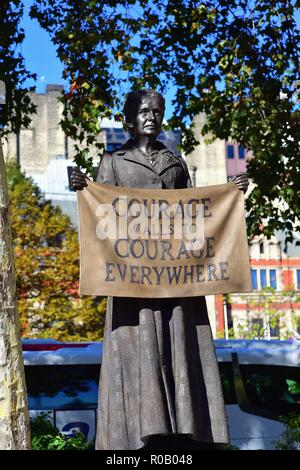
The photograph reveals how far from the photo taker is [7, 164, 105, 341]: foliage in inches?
1462

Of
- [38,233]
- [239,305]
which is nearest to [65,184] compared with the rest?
[239,305]

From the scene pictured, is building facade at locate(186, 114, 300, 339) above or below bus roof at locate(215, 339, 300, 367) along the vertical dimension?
above

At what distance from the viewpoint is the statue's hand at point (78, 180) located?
6.00 metres

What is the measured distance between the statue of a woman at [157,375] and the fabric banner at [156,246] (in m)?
0.13

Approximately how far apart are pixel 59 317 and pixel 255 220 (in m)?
22.5

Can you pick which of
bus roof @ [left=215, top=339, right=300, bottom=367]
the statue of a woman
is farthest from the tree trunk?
bus roof @ [left=215, top=339, right=300, bottom=367]

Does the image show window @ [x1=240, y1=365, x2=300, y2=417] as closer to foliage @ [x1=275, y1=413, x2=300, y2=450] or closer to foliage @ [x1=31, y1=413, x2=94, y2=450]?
foliage @ [x1=275, y1=413, x2=300, y2=450]

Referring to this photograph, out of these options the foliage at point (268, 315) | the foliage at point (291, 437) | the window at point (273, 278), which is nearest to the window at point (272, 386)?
the foliage at point (291, 437)

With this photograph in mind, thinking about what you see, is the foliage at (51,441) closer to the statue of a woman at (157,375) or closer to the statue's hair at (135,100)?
the statue of a woman at (157,375)

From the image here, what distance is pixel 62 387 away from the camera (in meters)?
20.4

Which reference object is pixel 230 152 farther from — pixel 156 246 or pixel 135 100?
pixel 156 246

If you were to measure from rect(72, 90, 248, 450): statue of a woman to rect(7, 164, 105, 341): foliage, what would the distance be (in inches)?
1187

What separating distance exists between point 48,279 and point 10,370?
32433 mm

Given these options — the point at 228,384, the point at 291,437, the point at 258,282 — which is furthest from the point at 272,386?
the point at 258,282
